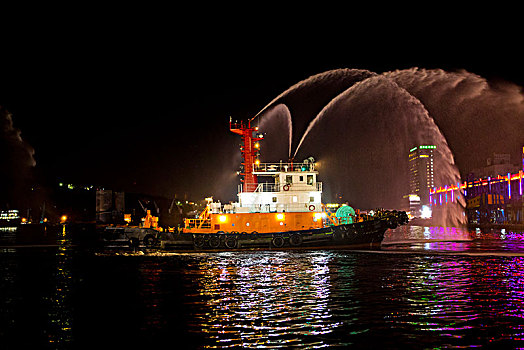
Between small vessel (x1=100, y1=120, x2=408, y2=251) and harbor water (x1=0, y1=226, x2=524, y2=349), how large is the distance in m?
6.66

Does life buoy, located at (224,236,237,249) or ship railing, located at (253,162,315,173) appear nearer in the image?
life buoy, located at (224,236,237,249)

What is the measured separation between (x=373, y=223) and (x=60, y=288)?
2400 cm

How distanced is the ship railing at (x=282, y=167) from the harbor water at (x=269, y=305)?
31.7ft

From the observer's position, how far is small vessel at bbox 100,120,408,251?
35.4 m

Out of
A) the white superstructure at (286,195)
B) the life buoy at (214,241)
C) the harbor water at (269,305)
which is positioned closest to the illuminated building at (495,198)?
the white superstructure at (286,195)

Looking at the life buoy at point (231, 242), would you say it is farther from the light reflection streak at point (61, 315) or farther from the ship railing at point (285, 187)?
the light reflection streak at point (61, 315)

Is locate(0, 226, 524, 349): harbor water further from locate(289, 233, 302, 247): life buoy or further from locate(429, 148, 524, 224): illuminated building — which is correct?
locate(429, 148, 524, 224): illuminated building

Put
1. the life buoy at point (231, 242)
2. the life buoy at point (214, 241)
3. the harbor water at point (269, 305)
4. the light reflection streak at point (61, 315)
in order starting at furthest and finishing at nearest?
the life buoy at point (214, 241), the life buoy at point (231, 242), the light reflection streak at point (61, 315), the harbor water at point (269, 305)

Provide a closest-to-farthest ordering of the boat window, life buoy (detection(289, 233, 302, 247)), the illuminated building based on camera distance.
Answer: life buoy (detection(289, 233, 302, 247)), the boat window, the illuminated building

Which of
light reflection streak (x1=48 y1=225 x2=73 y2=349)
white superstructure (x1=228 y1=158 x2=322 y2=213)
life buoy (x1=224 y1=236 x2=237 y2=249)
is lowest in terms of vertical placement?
light reflection streak (x1=48 y1=225 x2=73 y2=349)

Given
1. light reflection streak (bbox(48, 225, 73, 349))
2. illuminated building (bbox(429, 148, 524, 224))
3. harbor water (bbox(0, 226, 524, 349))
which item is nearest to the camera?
harbor water (bbox(0, 226, 524, 349))

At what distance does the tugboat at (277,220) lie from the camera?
35.4m

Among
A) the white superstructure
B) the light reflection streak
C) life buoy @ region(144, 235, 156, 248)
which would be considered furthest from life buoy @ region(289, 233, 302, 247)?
the light reflection streak

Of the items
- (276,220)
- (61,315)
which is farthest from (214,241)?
(61,315)
